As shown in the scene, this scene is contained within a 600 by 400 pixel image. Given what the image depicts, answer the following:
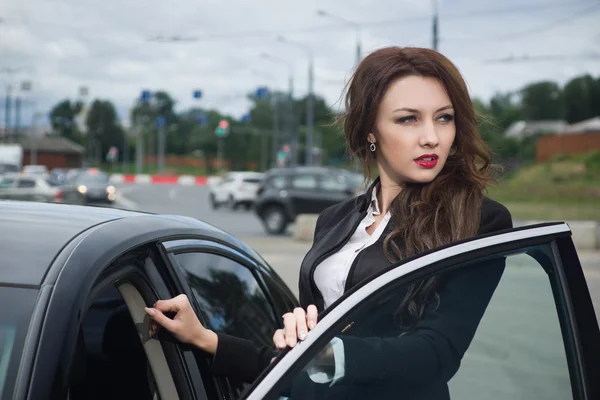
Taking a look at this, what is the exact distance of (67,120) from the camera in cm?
13588

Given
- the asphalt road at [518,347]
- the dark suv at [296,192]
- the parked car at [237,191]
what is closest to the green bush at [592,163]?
the parked car at [237,191]

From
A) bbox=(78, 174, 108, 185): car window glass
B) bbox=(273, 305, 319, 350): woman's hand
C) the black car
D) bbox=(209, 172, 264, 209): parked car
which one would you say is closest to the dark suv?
bbox=(209, 172, 264, 209): parked car

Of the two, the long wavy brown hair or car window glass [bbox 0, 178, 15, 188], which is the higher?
the long wavy brown hair

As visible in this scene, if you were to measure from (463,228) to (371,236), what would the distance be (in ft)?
0.95

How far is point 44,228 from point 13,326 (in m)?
0.42

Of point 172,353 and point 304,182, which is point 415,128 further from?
point 304,182

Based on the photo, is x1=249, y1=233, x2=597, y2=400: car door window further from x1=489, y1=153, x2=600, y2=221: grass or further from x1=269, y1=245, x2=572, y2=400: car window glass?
x1=489, y1=153, x2=600, y2=221: grass

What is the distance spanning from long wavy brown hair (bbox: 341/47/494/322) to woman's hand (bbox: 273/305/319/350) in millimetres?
287

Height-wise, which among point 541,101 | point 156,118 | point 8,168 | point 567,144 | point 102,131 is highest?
point 541,101

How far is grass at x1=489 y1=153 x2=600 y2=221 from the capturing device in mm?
32875

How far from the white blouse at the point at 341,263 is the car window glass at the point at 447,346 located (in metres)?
0.48

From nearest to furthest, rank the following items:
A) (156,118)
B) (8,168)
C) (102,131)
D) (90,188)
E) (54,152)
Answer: (90,188), (8,168), (54,152), (156,118), (102,131)

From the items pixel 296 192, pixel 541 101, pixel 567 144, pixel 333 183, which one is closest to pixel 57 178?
pixel 567 144

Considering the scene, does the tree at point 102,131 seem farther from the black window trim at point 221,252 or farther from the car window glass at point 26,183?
the black window trim at point 221,252
